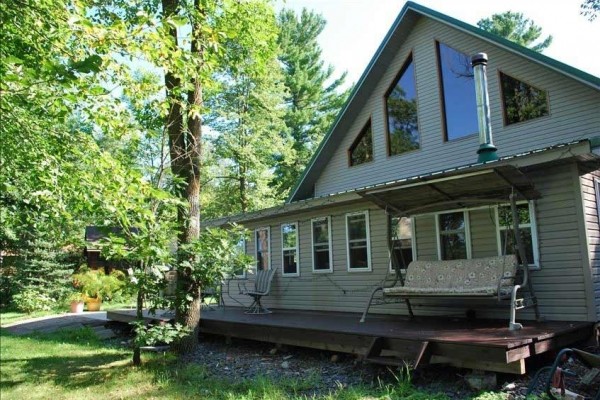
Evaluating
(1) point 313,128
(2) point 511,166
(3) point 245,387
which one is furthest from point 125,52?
(1) point 313,128

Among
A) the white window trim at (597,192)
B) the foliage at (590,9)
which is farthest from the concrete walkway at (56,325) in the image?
the foliage at (590,9)

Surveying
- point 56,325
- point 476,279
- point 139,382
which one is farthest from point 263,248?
point 476,279

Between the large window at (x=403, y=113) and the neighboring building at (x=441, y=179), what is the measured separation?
30 millimetres

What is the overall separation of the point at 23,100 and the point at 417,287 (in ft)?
19.1

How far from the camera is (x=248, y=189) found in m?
21.3

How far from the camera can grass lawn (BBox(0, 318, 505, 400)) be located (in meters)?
5.17

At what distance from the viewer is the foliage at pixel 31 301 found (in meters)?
16.0

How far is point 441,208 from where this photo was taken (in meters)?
8.02

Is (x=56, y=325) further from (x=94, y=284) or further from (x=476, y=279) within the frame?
(x=476, y=279)

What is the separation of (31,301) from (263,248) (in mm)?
9161

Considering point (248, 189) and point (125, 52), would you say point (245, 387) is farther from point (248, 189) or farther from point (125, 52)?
point (248, 189)

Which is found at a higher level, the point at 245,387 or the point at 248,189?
the point at 248,189

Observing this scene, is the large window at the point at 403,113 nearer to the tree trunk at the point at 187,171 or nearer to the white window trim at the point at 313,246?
the white window trim at the point at 313,246

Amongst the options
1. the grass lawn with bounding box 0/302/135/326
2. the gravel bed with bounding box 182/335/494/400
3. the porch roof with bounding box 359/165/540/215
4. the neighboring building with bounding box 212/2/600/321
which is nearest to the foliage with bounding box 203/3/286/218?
the grass lawn with bounding box 0/302/135/326
